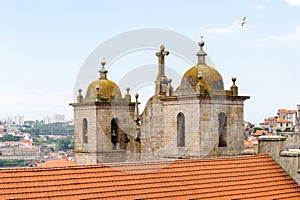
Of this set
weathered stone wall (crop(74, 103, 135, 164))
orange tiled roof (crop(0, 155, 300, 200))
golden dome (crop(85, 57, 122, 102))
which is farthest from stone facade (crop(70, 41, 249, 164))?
golden dome (crop(85, 57, 122, 102))

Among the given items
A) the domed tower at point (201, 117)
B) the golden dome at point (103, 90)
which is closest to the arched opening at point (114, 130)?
Answer: the golden dome at point (103, 90)

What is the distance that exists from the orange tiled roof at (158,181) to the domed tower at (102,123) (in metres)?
9.65

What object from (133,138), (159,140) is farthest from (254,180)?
(133,138)

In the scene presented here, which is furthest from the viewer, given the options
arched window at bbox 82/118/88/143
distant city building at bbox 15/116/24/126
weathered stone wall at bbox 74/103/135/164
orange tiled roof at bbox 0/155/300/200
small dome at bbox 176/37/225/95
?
distant city building at bbox 15/116/24/126

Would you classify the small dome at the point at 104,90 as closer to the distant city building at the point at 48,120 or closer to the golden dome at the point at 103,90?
the golden dome at the point at 103,90

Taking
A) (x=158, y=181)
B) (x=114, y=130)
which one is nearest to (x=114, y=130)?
(x=114, y=130)

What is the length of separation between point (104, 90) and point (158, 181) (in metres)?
12.4

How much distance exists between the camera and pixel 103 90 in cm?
2772

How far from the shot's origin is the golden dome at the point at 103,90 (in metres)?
27.4

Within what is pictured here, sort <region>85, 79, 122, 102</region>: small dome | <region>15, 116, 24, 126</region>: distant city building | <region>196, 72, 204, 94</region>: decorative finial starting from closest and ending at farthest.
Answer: <region>196, 72, 204, 94</region>: decorative finial, <region>85, 79, 122, 102</region>: small dome, <region>15, 116, 24, 126</region>: distant city building

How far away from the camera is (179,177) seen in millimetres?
16484

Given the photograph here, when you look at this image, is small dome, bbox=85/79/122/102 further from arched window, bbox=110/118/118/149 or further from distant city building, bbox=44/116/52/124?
distant city building, bbox=44/116/52/124

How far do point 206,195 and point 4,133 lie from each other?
16101 centimetres

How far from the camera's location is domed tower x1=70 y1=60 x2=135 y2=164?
27312 millimetres
